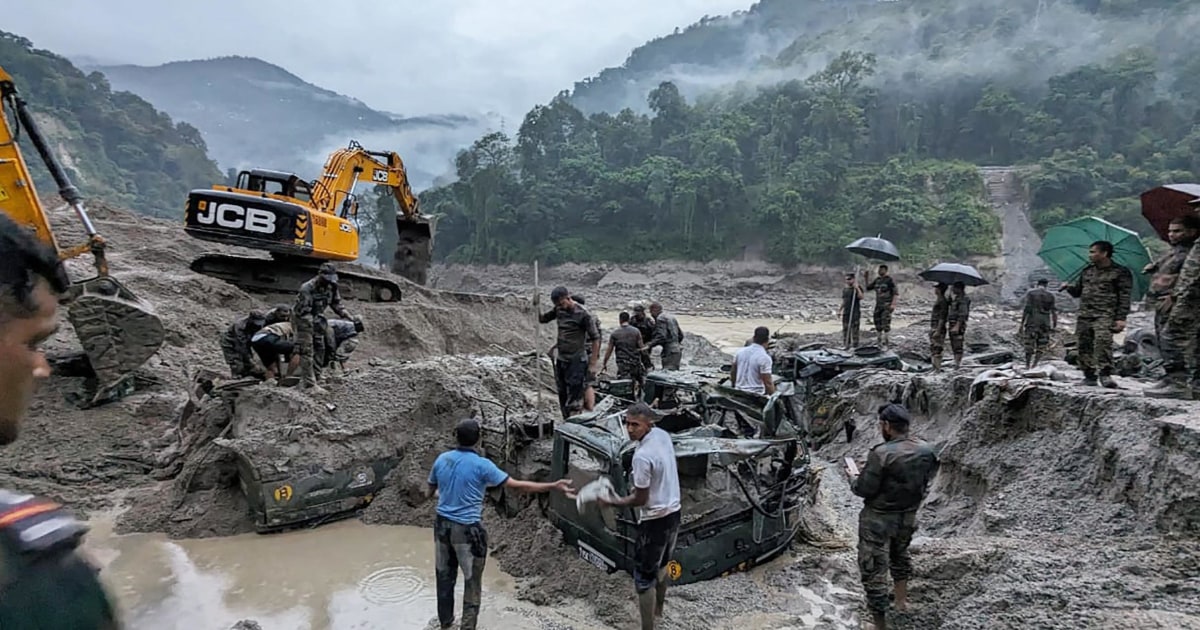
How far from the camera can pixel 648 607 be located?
428cm

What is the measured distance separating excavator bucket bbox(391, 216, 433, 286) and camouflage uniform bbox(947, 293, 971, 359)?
1147cm

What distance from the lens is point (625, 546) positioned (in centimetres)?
469

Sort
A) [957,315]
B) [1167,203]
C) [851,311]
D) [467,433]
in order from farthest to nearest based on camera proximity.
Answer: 1. [851,311]
2. [957,315]
3. [1167,203]
4. [467,433]

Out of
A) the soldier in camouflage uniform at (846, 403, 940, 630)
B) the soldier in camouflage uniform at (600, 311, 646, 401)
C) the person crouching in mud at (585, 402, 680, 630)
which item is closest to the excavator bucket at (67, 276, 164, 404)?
the soldier in camouflage uniform at (600, 311, 646, 401)

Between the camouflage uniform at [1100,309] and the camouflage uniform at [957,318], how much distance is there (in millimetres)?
3878

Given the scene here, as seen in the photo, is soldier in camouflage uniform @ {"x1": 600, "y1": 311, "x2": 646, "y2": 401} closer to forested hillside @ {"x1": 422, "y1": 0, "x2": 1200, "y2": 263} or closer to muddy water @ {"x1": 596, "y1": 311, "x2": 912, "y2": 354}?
muddy water @ {"x1": 596, "y1": 311, "x2": 912, "y2": 354}

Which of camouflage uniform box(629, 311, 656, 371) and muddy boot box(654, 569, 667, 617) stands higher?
camouflage uniform box(629, 311, 656, 371)

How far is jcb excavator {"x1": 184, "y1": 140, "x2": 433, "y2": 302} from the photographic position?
10586 mm

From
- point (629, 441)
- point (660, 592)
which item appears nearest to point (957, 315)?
point (629, 441)

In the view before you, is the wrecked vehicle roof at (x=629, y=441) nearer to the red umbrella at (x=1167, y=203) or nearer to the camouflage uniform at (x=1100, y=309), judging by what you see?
the camouflage uniform at (x=1100, y=309)

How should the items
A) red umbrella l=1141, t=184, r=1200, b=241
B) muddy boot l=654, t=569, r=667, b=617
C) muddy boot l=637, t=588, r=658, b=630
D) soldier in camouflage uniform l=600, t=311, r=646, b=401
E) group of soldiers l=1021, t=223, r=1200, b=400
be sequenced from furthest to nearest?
soldier in camouflage uniform l=600, t=311, r=646, b=401 < red umbrella l=1141, t=184, r=1200, b=241 < group of soldiers l=1021, t=223, r=1200, b=400 < muddy boot l=654, t=569, r=667, b=617 < muddy boot l=637, t=588, r=658, b=630

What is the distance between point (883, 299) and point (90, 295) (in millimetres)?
12083

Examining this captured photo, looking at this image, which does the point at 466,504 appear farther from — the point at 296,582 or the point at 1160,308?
the point at 1160,308

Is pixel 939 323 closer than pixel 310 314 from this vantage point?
No
